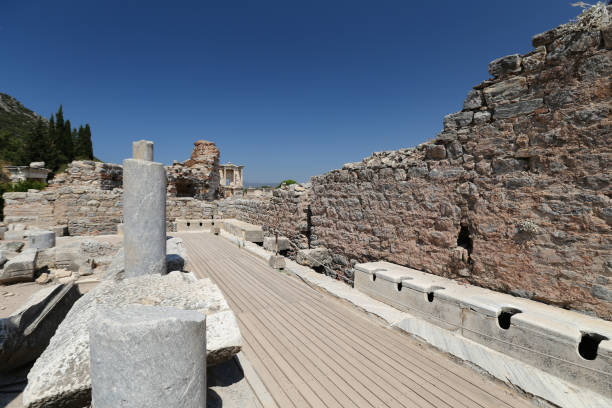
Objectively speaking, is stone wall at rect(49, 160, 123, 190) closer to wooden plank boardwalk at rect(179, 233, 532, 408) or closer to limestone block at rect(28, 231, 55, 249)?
limestone block at rect(28, 231, 55, 249)

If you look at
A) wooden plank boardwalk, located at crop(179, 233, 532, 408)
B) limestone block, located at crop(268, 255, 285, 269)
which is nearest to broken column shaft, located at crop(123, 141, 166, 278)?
wooden plank boardwalk, located at crop(179, 233, 532, 408)

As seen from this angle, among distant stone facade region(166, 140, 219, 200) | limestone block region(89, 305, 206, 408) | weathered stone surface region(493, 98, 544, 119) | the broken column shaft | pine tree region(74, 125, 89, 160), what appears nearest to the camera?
limestone block region(89, 305, 206, 408)

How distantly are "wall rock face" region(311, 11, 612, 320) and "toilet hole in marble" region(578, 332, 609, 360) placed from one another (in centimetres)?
43

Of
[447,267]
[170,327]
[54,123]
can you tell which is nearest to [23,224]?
[170,327]

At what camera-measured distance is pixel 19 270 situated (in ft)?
18.0

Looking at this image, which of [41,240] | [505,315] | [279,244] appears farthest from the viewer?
[279,244]

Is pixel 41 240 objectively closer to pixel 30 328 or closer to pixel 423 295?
pixel 30 328

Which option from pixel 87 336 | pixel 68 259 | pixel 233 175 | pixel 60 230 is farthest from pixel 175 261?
pixel 233 175

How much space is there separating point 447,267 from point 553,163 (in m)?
2.00

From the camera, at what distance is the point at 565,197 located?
10.3ft

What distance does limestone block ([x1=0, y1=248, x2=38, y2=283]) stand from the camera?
534 centimetres

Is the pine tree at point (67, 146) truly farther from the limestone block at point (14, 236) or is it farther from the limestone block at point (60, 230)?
the limestone block at point (14, 236)

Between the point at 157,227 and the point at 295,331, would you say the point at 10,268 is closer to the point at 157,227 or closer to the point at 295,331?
the point at 157,227

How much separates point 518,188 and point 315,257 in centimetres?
443
